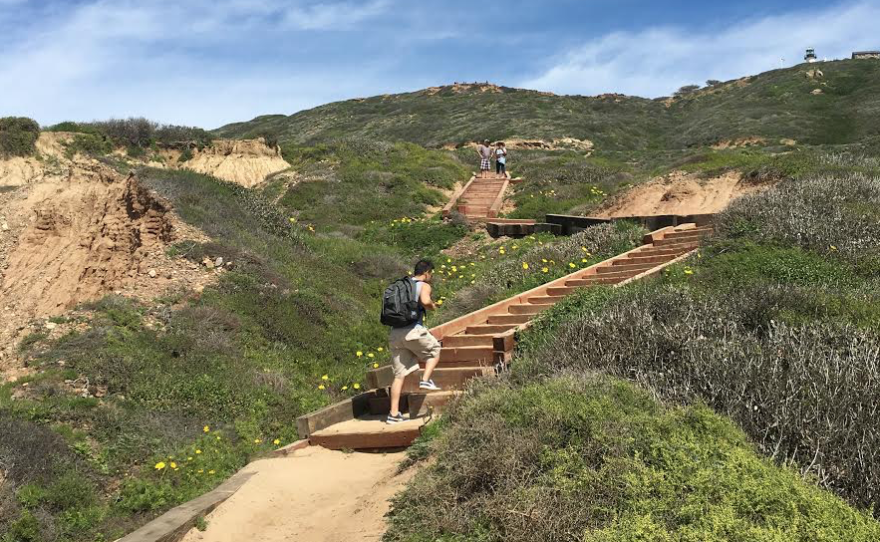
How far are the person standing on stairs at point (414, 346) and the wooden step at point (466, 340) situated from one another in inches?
63.5

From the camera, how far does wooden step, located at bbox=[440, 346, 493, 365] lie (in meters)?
8.81

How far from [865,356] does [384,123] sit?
2309 inches

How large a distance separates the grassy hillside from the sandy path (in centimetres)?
3462

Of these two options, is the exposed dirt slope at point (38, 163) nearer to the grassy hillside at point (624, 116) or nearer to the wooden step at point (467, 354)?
→ the grassy hillside at point (624, 116)

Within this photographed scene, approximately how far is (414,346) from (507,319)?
2.83 m

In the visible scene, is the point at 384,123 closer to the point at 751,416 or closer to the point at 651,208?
the point at 651,208

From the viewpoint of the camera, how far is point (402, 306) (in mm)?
7523

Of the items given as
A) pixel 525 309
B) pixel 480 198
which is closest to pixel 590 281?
pixel 525 309

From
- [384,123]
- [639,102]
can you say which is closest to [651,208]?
[384,123]

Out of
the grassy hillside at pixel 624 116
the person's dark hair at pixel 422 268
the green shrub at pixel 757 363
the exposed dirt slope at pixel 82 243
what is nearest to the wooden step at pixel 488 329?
the green shrub at pixel 757 363

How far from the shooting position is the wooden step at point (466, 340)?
30.4 ft

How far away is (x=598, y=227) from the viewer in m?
15.5

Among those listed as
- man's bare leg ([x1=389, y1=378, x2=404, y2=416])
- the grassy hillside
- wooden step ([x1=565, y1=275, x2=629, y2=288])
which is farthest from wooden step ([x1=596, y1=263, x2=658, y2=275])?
the grassy hillside

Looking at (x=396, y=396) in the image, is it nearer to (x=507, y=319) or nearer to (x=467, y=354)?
(x=467, y=354)
